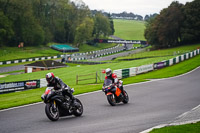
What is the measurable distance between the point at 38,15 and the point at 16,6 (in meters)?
20.6

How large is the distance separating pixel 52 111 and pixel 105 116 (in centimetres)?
230

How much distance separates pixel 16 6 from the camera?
96.8 m

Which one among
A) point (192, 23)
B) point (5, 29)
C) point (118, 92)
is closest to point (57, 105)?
point (118, 92)

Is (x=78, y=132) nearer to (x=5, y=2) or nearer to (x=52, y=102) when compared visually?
(x=52, y=102)

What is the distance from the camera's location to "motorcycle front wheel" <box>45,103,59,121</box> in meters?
11.6

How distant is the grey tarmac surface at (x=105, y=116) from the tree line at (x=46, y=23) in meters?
77.9

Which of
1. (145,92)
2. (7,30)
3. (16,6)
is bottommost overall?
Result: (145,92)

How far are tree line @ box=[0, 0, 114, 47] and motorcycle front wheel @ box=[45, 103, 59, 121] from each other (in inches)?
3214

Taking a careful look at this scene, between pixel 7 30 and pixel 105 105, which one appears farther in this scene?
pixel 7 30

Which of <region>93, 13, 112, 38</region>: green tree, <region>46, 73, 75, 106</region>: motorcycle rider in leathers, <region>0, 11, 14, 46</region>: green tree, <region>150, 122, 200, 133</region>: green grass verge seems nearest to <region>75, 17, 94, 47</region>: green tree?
<region>93, 13, 112, 38</region>: green tree

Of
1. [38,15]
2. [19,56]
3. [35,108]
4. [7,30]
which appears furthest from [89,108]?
[38,15]

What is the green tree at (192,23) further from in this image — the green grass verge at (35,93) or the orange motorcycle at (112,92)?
the orange motorcycle at (112,92)

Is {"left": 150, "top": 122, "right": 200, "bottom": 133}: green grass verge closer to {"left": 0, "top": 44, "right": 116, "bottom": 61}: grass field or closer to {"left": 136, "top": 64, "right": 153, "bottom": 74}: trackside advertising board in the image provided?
{"left": 136, "top": 64, "right": 153, "bottom": 74}: trackside advertising board

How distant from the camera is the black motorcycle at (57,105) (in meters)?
11.7
